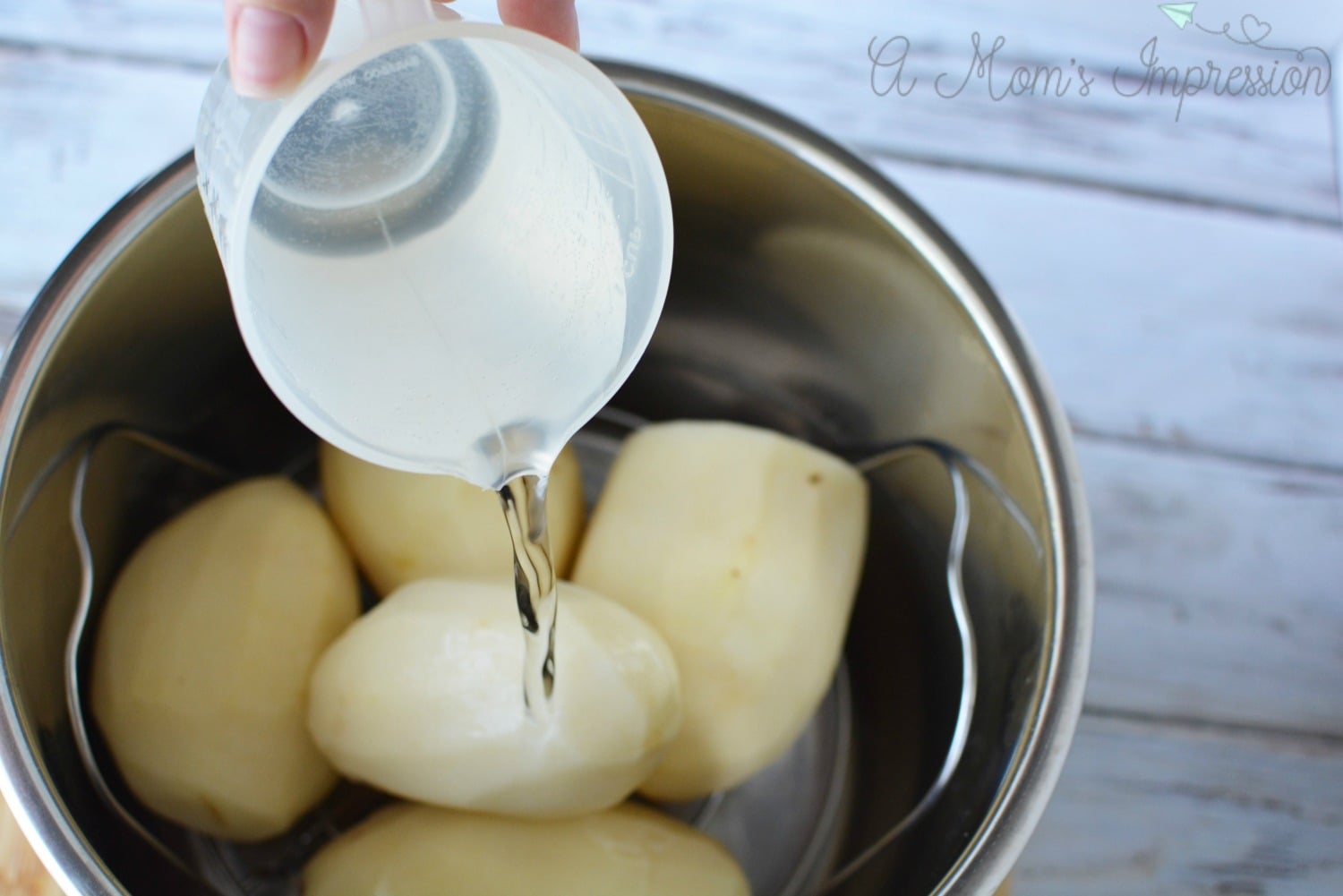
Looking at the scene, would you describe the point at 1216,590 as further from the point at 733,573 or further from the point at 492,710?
the point at 492,710

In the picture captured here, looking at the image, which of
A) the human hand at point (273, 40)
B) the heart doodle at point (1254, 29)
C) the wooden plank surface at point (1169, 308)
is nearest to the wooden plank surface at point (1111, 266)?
the wooden plank surface at point (1169, 308)

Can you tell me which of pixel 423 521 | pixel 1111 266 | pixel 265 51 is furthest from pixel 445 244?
pixel 1111 266

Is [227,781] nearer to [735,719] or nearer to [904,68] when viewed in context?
[735,719]

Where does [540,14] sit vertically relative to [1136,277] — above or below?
above

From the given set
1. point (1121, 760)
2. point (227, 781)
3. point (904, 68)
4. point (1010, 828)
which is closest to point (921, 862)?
point (1010, 828)

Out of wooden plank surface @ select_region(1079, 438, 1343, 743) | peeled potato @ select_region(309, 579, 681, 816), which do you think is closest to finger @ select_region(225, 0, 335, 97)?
peeled potato @ select_region(309, 579, 681, 816)

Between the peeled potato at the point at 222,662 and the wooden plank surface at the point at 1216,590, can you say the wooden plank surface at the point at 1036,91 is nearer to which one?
the wooden plank surface at the point at 1216,590
